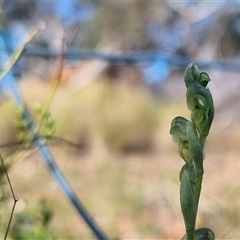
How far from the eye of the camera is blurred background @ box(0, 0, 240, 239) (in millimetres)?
1236

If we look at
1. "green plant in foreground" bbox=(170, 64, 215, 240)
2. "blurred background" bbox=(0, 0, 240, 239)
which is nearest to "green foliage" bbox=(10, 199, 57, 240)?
"blurred background" bbox=(0, 0, 240, 239)

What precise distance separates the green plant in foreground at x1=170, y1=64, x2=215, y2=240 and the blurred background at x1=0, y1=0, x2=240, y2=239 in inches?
10.7

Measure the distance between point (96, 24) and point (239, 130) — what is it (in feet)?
→ 12.4

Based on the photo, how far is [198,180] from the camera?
33 cm

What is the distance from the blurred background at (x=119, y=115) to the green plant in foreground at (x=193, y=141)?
0.27m

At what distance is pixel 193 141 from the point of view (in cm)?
33

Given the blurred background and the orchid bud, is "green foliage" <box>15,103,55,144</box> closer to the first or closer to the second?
the blurred background

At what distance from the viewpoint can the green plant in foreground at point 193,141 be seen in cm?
33

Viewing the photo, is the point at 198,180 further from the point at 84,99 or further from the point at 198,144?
the point at 84,99

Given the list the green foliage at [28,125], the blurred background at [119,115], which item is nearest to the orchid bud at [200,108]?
the blurred background at [119,115]

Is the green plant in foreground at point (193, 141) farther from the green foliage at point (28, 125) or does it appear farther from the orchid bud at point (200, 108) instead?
the green foliage at point (28, 125)

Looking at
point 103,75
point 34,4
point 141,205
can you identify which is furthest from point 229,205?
point 34,4

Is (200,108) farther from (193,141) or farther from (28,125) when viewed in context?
(28,125)

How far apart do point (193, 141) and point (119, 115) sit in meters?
4.74
